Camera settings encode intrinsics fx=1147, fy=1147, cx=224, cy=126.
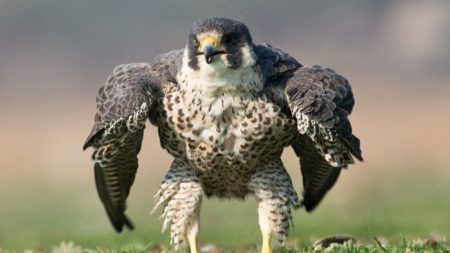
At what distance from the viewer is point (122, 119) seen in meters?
7.81

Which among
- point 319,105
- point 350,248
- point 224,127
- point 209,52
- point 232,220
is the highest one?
point 209,52

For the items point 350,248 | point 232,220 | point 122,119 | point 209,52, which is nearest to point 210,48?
point 209,52

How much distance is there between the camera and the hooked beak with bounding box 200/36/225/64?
7.66 meters

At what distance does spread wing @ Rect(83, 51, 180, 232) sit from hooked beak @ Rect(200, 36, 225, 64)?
0.53m

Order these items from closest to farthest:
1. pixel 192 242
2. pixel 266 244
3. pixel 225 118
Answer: pixel 225 118 < pixel 266 244 < pixel 192 242

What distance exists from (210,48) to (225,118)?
0.53 metres

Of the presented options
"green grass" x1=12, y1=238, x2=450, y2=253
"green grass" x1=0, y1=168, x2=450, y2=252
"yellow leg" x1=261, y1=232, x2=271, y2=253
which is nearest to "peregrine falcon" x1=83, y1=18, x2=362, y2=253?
"yellow leg" x1=261, y1=232, x2=271, y2=253

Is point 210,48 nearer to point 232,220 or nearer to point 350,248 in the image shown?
point 350,248

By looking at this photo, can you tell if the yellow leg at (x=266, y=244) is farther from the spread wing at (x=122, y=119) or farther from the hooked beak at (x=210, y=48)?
the hooked beak at (x=210, y=48)

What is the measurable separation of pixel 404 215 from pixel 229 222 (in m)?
2.12

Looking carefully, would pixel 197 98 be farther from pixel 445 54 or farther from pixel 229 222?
pixel 445 54

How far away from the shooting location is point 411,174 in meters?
20.2

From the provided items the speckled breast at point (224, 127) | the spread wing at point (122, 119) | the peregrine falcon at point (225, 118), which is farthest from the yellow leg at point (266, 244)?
the spread wing at point (122, 119)

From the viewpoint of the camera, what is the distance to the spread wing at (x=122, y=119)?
7.85m
